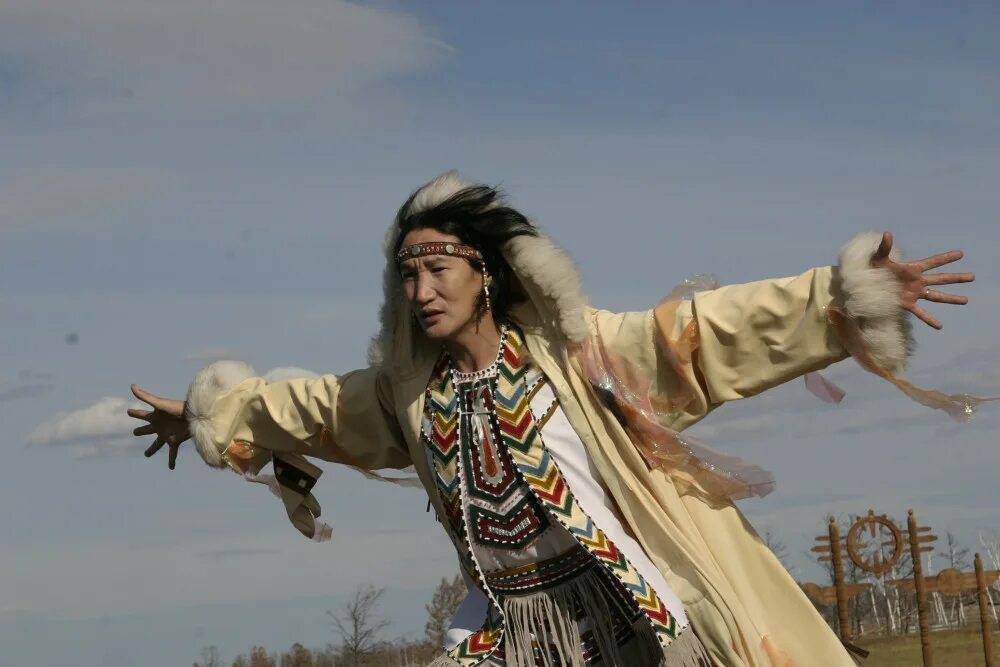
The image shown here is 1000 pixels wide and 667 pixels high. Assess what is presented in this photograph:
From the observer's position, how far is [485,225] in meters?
4.83

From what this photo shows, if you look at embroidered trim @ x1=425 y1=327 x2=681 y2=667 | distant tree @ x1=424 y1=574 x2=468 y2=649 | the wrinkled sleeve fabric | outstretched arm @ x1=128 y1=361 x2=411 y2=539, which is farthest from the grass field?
embroidered trim @ x1=425 y1=327 x2=681 y2=667

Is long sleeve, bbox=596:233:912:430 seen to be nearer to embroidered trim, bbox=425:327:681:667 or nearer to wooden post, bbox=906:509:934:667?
embroidered trim, bbox=425:327:681:667

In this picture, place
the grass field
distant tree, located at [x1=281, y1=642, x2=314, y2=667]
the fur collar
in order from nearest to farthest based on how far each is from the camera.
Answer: the fur collar, distant tree, located at [x1=281, y1=642, x2=314, y2=667], the grass field

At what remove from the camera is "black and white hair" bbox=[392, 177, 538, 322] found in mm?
4832

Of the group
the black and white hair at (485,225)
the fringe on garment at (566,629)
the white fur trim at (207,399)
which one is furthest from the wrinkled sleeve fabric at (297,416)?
the fringe on garment at (566,629)

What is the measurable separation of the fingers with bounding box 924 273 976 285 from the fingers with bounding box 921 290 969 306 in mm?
30

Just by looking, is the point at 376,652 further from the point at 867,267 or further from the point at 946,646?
the point at 946,646

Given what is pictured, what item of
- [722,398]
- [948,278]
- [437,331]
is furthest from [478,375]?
[948,278]

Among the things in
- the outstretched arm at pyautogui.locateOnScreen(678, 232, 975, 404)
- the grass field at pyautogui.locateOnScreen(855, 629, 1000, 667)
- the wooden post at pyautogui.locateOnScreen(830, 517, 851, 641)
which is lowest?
the grass field at pyautogui.locateOnScreen(855, 629, 1000, 667)

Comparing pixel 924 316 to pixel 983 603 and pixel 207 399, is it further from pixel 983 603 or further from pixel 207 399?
pixel 983 603

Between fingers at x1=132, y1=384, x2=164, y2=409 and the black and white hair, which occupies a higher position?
the black and white hair

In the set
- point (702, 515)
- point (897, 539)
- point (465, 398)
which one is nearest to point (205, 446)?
point (465, 398)

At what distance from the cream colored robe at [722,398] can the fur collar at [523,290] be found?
18mm

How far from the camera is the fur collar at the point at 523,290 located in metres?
4.66
